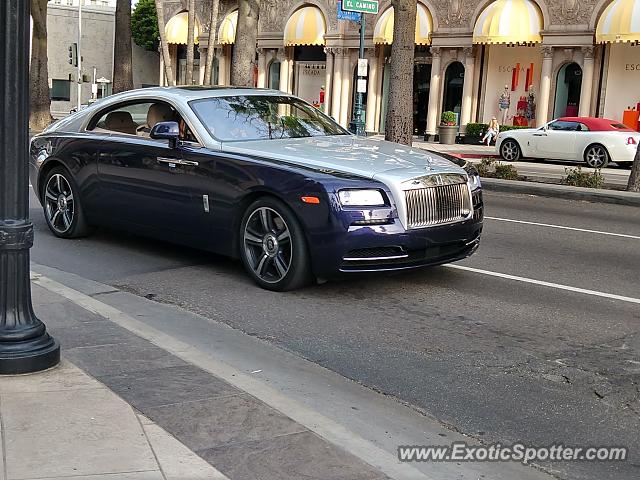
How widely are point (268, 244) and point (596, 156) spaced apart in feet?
64.8

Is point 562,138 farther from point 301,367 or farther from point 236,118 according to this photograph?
point 301,367

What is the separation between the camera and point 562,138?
84.7ft

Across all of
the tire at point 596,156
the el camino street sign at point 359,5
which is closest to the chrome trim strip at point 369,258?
the el camino street sign at point 359,5

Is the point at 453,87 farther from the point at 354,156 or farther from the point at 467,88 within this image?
the point at 354,156

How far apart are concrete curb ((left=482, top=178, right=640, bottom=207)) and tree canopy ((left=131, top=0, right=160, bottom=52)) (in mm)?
43940

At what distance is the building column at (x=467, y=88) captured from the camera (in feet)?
116

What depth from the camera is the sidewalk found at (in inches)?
144

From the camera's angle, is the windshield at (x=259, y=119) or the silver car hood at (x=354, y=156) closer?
the silver car hood at (x=354, y=156)

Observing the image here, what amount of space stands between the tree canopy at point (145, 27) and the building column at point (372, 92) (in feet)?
74.9

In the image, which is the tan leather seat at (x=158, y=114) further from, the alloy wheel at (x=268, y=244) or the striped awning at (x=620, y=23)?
the striped awning at (x=620, y=23)

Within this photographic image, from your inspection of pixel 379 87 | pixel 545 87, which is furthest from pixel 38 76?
pixel 545 87

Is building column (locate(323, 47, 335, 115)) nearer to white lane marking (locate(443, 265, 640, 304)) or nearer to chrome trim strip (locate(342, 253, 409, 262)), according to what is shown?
white lane marking (locate(443, 265, 640, 304))

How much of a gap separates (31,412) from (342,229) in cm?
323

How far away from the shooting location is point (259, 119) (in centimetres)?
832
